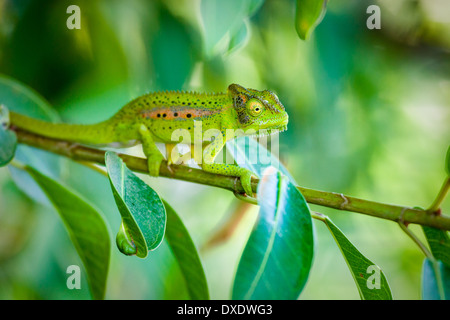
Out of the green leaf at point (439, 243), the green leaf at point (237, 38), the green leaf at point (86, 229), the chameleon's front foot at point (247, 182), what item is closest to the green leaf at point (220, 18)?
the green leaf at point (237, 38)

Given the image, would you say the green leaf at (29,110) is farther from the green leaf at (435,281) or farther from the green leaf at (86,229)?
the green leaf at (435,281)

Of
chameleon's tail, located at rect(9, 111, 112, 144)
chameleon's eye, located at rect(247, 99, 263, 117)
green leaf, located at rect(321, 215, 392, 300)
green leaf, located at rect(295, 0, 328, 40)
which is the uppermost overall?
green leaf, located at rect(295, 0, 328, 40)

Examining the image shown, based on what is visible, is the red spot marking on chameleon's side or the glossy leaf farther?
the red spot marking on chameleon's side

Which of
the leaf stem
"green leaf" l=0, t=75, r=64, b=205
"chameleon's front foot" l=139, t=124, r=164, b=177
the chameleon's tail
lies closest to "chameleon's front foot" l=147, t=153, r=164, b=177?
"chameleon's front foot" l=139, t=124, r=164, b=177

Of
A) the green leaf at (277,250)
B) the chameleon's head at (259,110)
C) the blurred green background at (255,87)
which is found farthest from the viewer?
the blurred green background at (255,87)

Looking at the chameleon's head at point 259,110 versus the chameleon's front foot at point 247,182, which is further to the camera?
the chameleon's head at point 259,110

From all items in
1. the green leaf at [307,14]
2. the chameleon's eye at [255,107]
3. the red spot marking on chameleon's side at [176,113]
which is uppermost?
the green leaf at [307,14]

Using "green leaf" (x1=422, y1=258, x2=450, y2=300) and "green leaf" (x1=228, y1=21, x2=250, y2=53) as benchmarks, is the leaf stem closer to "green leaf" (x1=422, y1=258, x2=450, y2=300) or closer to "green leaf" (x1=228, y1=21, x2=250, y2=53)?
"green leaf" (x1=422, y1=258, x2=450, y2=300)
